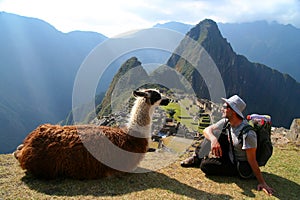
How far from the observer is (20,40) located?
616ft

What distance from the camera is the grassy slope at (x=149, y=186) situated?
4.29 meters

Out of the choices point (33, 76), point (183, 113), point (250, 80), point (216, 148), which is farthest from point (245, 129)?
point (33, 76)

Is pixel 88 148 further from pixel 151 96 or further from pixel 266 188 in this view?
pixel 266 188

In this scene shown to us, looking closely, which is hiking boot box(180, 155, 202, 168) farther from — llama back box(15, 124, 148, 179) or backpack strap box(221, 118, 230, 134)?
llama back box(15, 124, 148, 179)

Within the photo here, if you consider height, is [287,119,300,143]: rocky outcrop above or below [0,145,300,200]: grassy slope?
above

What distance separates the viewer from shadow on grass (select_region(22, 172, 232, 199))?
14.3 ft

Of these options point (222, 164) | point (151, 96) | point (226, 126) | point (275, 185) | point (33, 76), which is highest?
point (151, 96)

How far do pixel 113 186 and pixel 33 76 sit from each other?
178 metres

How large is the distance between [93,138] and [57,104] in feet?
505

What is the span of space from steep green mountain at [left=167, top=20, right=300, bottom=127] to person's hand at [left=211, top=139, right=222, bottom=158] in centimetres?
11704

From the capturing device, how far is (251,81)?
448ft

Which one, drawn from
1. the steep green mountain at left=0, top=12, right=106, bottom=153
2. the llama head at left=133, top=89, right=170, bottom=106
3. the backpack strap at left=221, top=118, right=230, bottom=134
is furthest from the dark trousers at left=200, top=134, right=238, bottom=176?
the steep green mountain at left=0, top=12, right=106, bottom=153

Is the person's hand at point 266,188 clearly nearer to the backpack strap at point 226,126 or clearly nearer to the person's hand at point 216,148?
the person's hand at point 216,148

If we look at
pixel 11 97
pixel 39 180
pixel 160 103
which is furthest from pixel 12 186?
pixel 11 97
